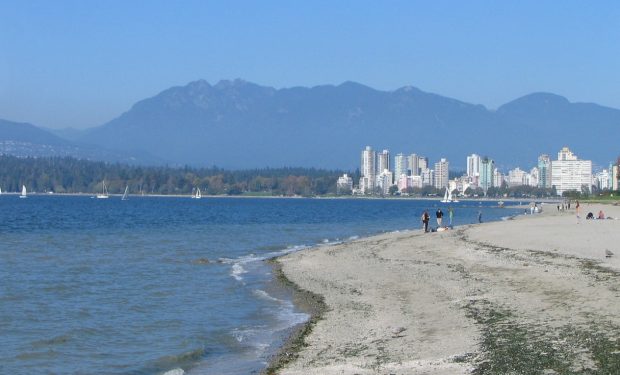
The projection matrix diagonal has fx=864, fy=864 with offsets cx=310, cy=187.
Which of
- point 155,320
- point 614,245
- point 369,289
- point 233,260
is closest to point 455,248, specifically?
point 614,245

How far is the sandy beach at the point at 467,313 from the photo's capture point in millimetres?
12234

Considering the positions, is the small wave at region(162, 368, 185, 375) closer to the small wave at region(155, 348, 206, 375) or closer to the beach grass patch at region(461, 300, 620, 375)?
the small wave at region(155, 348, 206, 375)

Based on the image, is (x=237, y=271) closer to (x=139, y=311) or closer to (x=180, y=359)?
(x=139, y=311)

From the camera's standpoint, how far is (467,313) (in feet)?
54.6

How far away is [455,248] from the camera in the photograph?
33.8 m

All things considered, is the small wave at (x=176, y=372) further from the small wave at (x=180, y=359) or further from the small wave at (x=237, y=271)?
the small wave at (x=237, y=271)

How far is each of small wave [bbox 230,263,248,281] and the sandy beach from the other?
64.8 inches

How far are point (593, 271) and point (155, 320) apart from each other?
10.5m

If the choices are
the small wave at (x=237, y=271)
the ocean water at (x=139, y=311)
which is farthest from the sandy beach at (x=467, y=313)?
the small wave at (x=237, y=271)

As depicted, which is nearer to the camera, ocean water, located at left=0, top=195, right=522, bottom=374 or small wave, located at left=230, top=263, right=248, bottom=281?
ocean water, located at left=0, top=195, right=522, bottom=374

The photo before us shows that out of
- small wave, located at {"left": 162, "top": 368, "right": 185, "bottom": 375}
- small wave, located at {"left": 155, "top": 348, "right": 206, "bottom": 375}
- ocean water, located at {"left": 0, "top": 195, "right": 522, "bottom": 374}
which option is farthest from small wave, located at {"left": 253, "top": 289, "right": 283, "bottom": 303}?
small wave, located at {"left": 162, "top": 368, "right": 185, "bottom": 375}

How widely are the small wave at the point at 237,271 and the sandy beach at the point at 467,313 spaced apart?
165cm

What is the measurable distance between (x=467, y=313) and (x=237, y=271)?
15.9 m

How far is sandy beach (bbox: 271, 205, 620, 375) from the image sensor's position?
12234 millimetres
